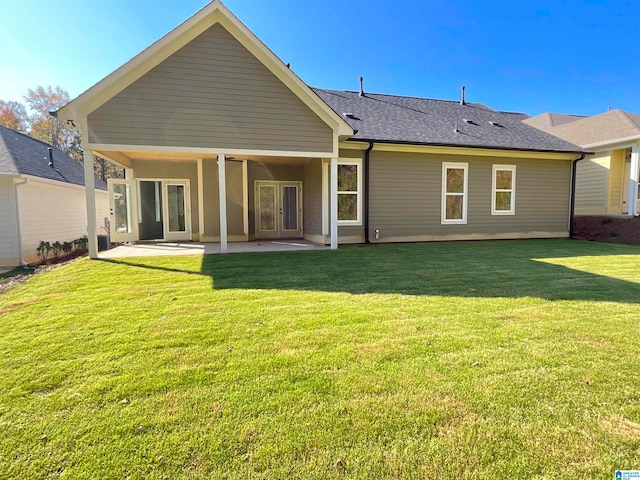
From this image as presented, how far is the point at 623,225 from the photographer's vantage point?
12844 millimetres

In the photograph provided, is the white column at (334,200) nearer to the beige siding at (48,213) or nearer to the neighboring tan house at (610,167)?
the beige siding at (48,213)

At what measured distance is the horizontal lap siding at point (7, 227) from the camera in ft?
31.3

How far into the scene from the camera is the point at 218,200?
482 inches

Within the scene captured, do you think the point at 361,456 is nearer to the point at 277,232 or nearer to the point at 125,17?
the point at 277,232

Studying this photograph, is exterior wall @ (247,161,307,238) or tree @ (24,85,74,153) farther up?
tree @ (24,85,74,153)

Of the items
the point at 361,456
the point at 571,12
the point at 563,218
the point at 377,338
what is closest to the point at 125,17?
the point at 377,338

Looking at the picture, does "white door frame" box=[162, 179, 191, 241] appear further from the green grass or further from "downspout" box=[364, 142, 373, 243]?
the green grass

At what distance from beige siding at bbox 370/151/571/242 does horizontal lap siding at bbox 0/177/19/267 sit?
10.6 metres

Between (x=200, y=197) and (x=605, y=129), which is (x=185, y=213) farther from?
(x=605, y=129)

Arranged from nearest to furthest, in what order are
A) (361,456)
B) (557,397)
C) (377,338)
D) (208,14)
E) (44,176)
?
1. (361,456)
2. (557,397)
3. (377,338)
4. (208,14)
5. (44,176)

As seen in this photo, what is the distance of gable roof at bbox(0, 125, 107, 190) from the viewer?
9969 millimetres

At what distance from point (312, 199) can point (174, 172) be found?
207 inches

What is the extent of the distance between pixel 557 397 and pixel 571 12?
2013 centimetres

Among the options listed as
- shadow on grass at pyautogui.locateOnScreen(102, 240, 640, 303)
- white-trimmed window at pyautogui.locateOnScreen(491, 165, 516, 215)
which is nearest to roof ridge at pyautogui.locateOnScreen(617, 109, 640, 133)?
white-trimmed window at pyautogui.locateOnScreen(491, 165, 516, 215)
